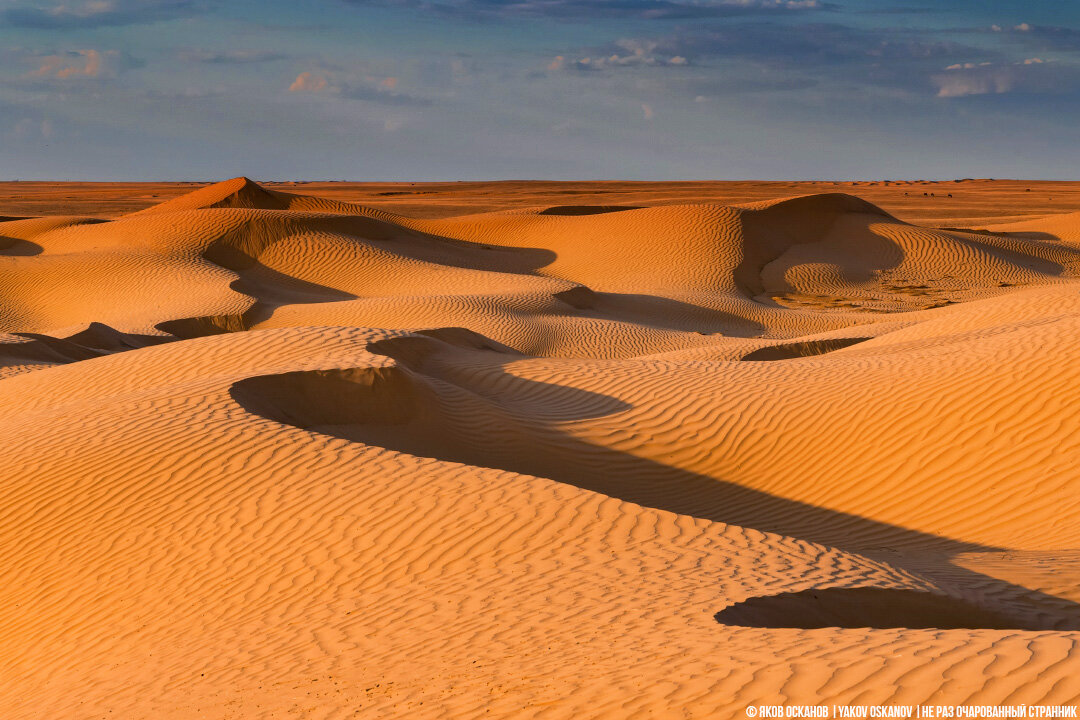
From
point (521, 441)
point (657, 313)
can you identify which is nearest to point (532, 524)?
point (521, 441)

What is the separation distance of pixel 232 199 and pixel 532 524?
38.0m

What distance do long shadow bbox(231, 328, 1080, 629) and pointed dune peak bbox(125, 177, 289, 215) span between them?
31817 millimetres

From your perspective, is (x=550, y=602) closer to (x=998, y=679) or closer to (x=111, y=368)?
(x=998, y=679)

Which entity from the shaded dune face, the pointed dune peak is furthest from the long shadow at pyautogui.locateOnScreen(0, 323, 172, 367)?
the pointed dune peak

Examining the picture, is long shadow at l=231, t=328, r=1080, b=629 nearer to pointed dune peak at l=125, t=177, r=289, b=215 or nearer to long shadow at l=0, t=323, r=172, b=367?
long shadow at l=0, t=323, r=172, b=367

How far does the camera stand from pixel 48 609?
7926mm

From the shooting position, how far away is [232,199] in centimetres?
4306

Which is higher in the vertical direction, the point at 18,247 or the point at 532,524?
the point at 18,247

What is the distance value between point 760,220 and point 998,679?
36288 millimetres

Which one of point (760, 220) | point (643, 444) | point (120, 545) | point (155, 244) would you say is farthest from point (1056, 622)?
point (760, 220)

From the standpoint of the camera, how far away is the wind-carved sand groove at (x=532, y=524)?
5.17 meters

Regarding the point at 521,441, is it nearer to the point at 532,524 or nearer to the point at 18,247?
the point at 532,524

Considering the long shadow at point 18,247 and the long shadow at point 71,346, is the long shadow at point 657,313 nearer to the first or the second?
the long shadow at point 71,346

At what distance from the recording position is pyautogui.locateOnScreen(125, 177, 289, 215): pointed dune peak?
4262cm
